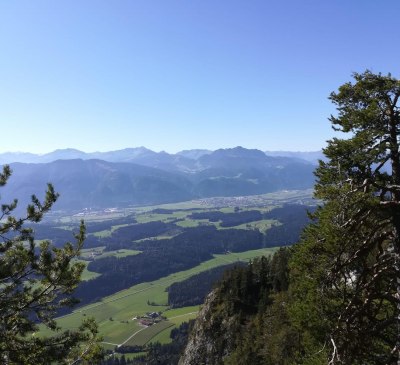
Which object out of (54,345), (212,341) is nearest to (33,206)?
(54,345)

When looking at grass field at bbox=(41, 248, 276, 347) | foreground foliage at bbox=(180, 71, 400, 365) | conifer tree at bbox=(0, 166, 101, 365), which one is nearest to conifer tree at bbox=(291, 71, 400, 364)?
foreground foliage at bbox=(180, 71, 400, 365)

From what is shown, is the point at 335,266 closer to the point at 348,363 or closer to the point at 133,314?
the point at 348,363

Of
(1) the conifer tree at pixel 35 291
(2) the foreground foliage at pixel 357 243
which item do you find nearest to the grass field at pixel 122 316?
(1) the conifer tree at pixel 35 291

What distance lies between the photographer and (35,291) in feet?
52.0

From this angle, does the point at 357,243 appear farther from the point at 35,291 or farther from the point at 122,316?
the point at 122,316

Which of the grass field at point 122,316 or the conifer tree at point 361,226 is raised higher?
the conifer tree at point 361,226

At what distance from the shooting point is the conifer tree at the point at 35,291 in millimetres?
14164

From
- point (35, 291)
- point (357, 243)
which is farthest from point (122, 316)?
Answer: point (357, 243)

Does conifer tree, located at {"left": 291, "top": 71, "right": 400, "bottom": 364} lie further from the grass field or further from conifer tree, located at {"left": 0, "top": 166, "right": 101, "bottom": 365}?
the grass field

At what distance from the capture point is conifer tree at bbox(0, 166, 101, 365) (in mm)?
14164

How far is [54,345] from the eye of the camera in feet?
49.9

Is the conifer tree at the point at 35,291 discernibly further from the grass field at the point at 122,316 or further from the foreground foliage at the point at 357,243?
the grass field at the point at 122,316

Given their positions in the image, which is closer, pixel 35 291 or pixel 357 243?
pixel 357 243

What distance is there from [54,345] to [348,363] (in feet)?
35.6
